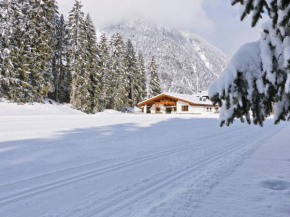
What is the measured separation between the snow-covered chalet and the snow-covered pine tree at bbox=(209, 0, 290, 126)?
1838 inches

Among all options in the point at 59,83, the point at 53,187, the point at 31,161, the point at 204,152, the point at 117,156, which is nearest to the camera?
the point at 53,187

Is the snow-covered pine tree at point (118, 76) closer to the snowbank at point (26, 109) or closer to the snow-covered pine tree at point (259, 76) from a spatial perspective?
the snowbank at point (26, 109)

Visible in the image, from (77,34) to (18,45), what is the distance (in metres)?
10.4

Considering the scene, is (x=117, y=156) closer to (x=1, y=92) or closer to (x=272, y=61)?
(x=272, y=61)

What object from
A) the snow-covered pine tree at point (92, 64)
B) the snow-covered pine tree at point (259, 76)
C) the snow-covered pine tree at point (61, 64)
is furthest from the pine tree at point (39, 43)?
the snow-covered pine tree at point (259, 76)

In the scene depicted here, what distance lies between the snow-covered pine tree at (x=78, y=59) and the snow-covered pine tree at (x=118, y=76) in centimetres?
1208

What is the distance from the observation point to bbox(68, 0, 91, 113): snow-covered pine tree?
37312mm

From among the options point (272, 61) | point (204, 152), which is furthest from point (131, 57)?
point (272, 61)

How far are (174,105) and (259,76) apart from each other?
162 ft

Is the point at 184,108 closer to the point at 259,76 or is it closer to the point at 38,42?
the point at 38,42

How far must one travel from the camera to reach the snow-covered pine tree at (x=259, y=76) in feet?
8.71

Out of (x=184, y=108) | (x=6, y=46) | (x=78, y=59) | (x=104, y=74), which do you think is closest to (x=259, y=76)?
(x=6, y=46)

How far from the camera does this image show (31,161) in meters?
6.44

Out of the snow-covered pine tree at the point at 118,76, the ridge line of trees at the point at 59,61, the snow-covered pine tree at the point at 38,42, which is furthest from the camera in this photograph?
the snow-covered pine tree at the point at 118,76
